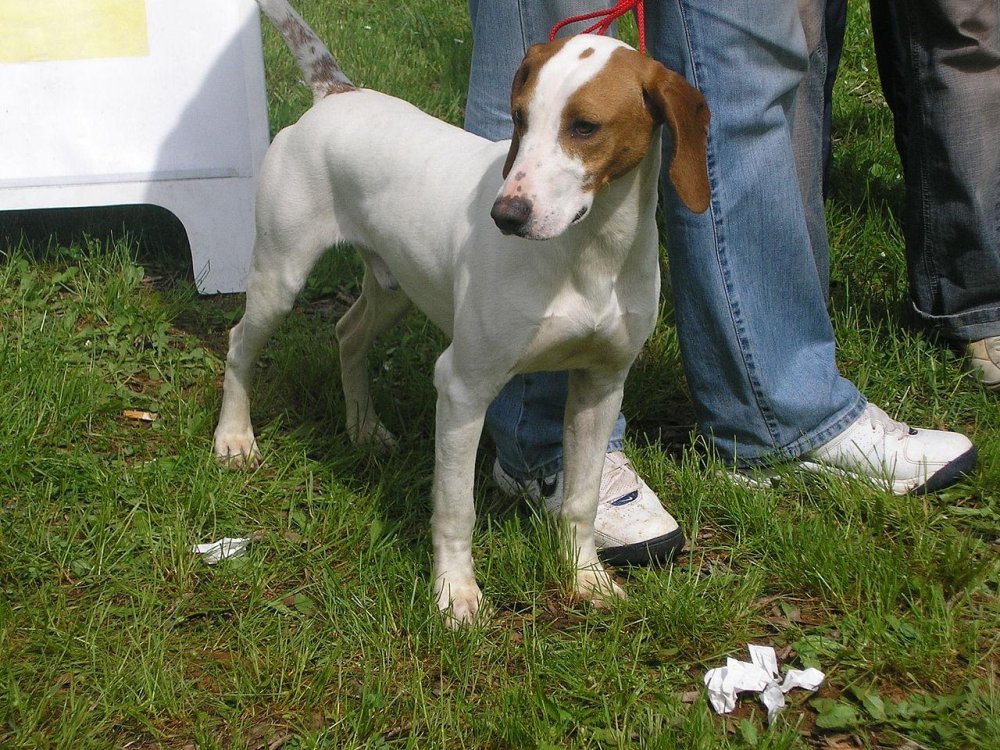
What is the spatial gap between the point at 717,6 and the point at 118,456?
7.13 feet

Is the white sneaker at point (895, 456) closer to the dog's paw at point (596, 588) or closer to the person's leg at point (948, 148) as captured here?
the person's leg at point (948, 148)

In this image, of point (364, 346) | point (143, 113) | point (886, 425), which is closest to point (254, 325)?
point (364, 346)

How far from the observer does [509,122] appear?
116 inches

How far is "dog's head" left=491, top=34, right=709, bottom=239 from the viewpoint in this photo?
2.09m

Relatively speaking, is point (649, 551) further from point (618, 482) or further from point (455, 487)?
point (455, 487)

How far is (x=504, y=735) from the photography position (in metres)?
2.29

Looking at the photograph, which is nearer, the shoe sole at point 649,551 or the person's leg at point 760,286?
the person's leg at point 760,286

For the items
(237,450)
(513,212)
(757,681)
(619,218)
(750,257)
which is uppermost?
(513,212)

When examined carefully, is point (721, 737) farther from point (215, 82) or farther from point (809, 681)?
point (215, 82)

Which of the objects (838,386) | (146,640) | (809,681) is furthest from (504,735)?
(838,386)

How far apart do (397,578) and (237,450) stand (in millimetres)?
880

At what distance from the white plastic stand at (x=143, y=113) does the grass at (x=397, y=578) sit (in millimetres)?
443

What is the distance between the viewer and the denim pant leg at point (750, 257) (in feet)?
9.01

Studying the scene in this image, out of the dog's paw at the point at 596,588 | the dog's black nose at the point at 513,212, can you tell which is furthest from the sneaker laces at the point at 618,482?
the dog's black nose at the point at 513,212
